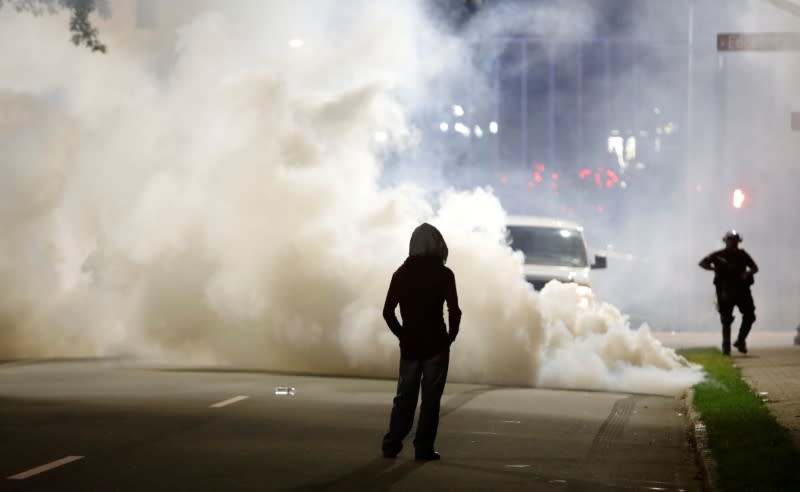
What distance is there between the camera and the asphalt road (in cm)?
997

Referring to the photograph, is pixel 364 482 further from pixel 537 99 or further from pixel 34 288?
pixel 537 99

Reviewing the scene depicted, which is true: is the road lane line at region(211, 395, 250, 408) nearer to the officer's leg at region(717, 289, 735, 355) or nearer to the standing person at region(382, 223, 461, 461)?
the standing person at region(382, 223, 461, 461)

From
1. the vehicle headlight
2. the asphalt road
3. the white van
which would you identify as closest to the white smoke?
the vehicle headlight

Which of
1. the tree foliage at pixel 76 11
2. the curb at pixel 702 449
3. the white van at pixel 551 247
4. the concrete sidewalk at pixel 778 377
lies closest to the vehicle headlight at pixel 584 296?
the white van at pixel 551 247

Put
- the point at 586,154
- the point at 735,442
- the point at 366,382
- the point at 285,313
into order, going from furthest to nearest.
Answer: the point at 586,154 → the point at 285,313 → the point at 366,382 → the point at 735,442

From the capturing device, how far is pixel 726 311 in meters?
22.4

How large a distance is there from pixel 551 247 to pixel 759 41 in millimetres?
4602

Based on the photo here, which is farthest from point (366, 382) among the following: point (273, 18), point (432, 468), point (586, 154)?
point (586, 154)

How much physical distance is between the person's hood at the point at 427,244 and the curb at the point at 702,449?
223 centimetres

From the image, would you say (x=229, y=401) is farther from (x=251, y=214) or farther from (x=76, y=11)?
(x=76, y=11)

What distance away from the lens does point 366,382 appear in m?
17.2

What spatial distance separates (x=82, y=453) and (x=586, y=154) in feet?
266

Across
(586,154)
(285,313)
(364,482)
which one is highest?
(586,154)

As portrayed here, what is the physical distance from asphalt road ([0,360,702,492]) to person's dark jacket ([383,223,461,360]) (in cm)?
81
